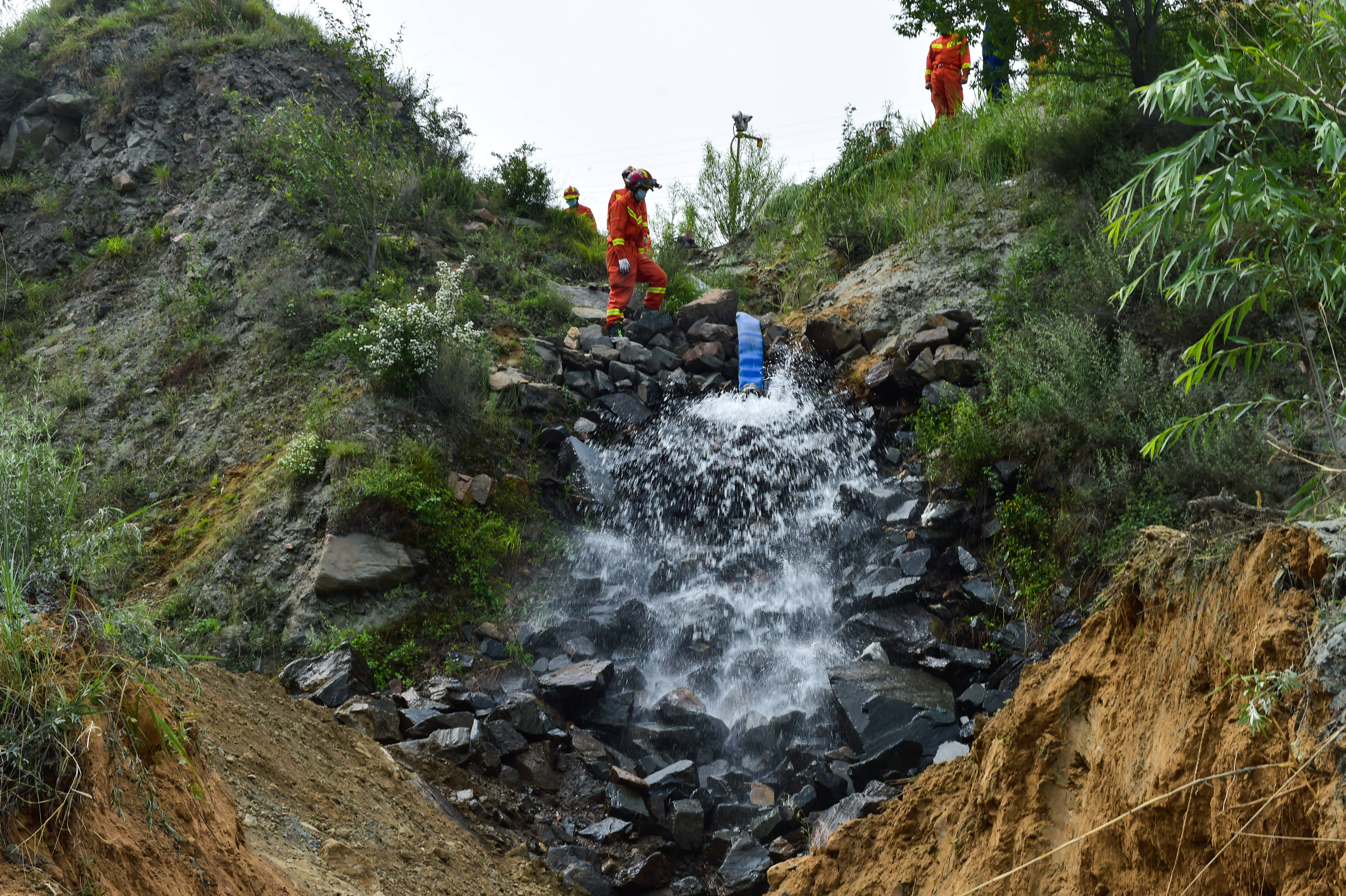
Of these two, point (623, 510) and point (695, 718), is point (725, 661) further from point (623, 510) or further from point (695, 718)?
point (623, 510)

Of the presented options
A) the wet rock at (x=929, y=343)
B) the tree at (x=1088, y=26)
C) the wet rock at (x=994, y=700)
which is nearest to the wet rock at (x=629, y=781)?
the wet rock at (x=994, y=700)

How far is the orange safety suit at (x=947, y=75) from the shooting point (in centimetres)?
1394

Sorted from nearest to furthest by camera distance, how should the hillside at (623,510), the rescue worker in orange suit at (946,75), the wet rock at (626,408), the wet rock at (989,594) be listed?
the hillside at (623,510) < the wet rock at (989,594) < the wet rock at (626,408) < the rescue worker in orange suit at (946,75)

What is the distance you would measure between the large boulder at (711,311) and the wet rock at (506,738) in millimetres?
6605

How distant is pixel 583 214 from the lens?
14.8 meters

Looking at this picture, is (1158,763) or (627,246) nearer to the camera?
(1158,763)

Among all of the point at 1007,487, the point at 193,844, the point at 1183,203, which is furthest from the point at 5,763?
the point at 1007,487

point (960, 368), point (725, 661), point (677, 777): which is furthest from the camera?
point (960, 368)

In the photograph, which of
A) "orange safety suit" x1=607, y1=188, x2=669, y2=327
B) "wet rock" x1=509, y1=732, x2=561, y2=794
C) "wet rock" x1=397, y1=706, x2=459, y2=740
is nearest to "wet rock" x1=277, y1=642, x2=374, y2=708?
"wet rock" x1=397, y1=706, x2=459, y2=740

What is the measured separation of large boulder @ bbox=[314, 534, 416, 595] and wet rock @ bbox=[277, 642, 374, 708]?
3.10 feet

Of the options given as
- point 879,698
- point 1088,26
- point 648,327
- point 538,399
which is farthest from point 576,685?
point 1088,26

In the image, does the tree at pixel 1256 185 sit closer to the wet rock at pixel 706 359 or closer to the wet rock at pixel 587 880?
the wet rock at pixel 587 880

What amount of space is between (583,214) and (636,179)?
3.70 metres

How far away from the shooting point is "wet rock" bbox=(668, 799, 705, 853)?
16.1 ft
